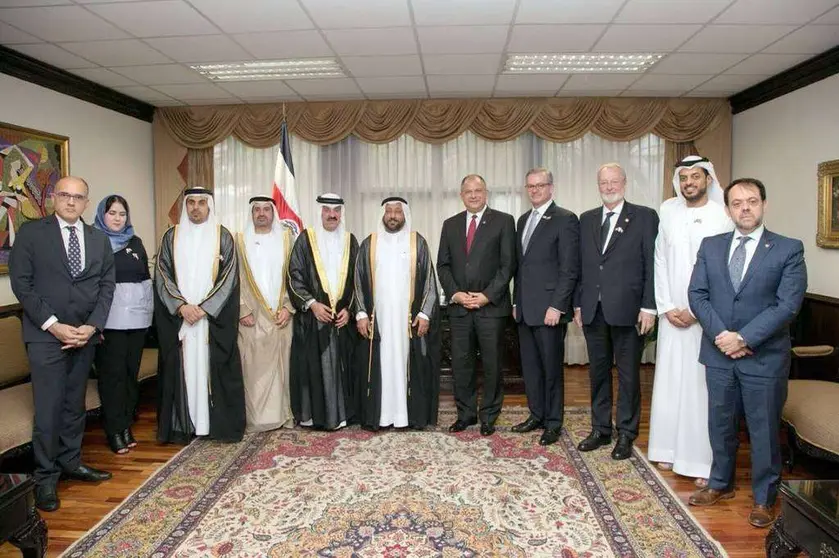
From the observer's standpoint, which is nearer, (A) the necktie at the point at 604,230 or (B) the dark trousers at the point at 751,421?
(B) the dark trousers at the point at 751,421

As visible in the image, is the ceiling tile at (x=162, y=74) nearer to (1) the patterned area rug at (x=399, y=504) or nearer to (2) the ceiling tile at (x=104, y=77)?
(2) the ceiling tile at (x=104, y=77)

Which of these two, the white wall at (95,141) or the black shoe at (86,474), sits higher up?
the white wall at (95,141)

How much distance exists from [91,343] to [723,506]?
11.4 feet

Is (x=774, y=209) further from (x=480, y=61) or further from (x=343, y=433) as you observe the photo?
(x=343, y=433)

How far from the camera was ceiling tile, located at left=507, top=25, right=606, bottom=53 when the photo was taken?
13.2ft

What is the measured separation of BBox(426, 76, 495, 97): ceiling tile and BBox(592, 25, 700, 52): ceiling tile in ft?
3.81

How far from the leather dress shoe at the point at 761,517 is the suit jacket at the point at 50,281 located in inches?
137

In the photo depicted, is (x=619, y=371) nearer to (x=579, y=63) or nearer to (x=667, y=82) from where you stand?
(x=579, y=63)

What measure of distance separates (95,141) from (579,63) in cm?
432

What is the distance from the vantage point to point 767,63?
4.82m

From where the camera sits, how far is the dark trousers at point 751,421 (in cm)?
283

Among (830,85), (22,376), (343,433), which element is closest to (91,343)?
(22,376)

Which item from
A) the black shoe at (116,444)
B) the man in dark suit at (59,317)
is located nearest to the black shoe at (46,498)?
the man in dark suit at (59,317)

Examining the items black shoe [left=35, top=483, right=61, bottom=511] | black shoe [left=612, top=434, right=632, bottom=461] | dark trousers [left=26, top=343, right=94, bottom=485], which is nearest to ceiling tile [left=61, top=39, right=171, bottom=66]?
dark trousers [left=26, top=343, right=94, bottom=485]
